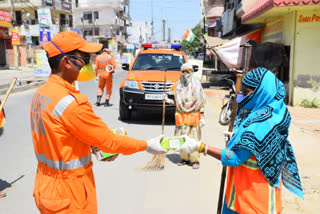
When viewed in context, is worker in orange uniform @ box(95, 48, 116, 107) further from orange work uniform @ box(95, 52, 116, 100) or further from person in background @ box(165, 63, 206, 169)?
person in background @ box(165, 63, 206, 169)

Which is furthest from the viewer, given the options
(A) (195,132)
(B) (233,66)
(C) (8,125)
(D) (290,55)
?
(B) (233,66)

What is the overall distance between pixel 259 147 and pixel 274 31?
1215 cm

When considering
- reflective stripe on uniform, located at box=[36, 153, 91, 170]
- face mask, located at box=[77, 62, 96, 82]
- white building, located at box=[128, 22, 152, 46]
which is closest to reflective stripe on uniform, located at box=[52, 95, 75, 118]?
reflective stripe on uniform, located at box=[36, 153, 91, 170]

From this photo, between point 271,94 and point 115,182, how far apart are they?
303 cm

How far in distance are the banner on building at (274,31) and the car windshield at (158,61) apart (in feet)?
17.5

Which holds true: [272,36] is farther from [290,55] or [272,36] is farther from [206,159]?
[206,159]

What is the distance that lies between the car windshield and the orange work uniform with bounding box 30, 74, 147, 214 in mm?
7070

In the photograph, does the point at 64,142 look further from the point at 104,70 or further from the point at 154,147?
the point at 104,70

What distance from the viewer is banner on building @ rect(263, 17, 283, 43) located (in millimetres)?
12312

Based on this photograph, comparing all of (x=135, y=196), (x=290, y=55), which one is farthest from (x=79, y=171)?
(x=290, y=55)

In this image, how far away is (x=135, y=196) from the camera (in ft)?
13.6

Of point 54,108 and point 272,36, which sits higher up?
point 272,36

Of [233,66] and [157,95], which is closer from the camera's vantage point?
[157,95]

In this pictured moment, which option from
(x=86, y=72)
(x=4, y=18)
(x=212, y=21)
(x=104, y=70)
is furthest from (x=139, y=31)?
(x=86, y=72)
